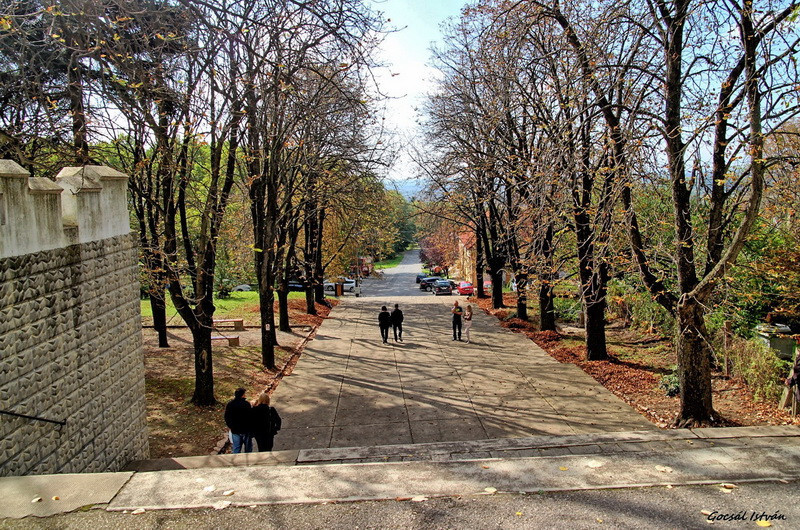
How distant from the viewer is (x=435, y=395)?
11.9m

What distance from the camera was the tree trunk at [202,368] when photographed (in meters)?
11.2

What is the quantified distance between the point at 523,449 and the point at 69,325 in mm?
5942

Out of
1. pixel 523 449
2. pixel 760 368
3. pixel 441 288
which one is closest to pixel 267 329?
pixel 523 449

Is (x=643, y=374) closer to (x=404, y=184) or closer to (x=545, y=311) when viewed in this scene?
(x=545, y=311)

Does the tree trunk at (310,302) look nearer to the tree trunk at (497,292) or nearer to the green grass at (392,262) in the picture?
the tree trunk at (497,292)

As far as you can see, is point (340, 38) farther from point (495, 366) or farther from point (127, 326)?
point (495, 366)

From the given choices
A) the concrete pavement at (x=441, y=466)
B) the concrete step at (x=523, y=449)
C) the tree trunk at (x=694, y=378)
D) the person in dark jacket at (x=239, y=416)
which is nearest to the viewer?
the concrete pavement at (x=441, y=466)

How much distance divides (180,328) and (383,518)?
57.7 ft

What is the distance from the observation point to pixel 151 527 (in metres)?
4.89

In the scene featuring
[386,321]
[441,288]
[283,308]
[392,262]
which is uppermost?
[283,308]

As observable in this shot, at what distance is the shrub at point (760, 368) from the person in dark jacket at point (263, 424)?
8768mm

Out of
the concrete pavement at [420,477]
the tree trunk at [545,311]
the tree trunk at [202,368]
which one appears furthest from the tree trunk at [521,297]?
the concrete pavement at [420,477]

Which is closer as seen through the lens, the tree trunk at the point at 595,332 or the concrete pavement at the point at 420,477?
the concrete pavement at the point at 420,477

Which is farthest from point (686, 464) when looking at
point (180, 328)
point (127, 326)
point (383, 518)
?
point (180, 328)
